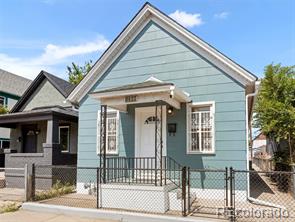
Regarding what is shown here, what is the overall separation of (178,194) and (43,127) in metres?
9.62

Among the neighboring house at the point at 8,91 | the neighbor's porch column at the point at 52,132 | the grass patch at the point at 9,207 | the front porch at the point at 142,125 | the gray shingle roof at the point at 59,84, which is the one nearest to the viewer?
the grass patch at the point at 9,207

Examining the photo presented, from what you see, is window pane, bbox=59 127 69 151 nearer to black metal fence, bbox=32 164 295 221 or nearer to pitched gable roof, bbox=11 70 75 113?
pitched gable roof, bbox=11 70 75 113

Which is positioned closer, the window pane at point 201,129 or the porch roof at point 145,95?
the porch roof at point 145,95

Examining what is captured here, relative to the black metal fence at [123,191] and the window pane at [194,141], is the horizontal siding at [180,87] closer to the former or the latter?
the window pane at [194,141]

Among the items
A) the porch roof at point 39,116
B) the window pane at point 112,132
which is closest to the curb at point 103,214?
the window pane at point 112,132

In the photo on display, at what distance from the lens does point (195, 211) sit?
21.8 feet

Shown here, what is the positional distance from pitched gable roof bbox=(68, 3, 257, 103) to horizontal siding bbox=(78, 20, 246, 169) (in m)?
0.18

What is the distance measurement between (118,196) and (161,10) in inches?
244

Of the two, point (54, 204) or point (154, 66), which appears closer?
point (54, 204)

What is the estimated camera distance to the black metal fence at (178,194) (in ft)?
21.1

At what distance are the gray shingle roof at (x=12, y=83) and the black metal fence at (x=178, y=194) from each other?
17288 millimetres

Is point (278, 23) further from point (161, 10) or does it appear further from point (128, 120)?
point (128, 120)

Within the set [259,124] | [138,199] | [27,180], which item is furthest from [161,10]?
[259,124]

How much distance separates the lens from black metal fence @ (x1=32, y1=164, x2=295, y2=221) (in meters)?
6.42
